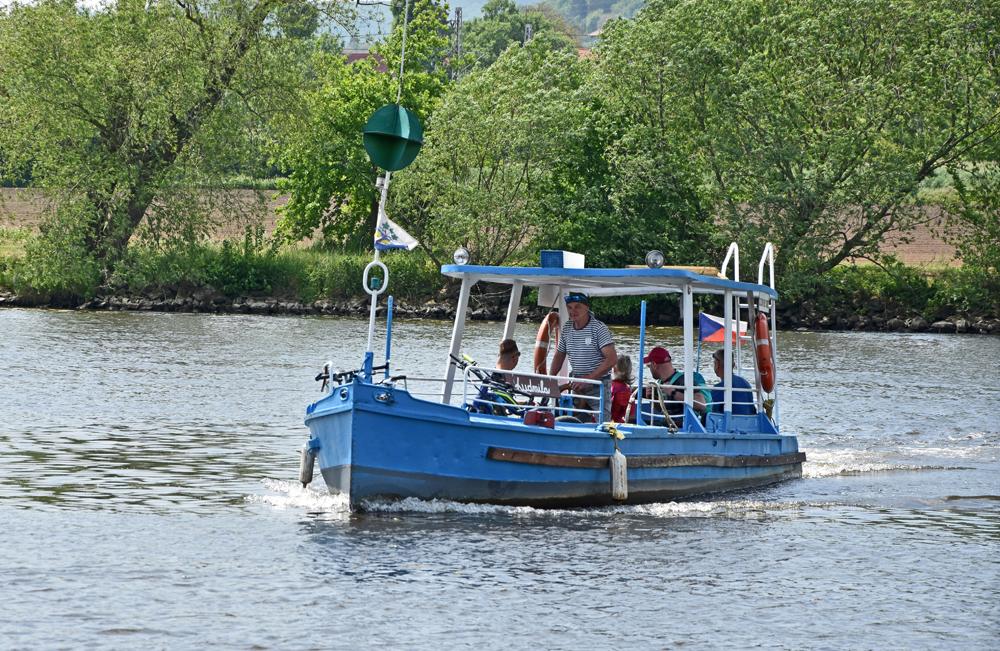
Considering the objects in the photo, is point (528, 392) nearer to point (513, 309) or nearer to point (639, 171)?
point (513, 309)

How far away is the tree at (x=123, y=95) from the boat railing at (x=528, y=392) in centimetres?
3721

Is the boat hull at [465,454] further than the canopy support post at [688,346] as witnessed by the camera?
No

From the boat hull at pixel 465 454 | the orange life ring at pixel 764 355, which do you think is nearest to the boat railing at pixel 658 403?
the boat hull at pixel 465 454

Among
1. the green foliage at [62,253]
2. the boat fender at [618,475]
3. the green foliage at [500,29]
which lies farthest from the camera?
the green foliage at [500,29]

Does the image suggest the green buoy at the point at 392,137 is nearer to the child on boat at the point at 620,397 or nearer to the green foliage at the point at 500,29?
the child on boat at the point at 620,397

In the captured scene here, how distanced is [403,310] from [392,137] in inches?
1721

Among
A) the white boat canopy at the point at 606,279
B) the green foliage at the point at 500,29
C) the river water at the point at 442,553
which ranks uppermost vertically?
the green foliage at the point at 500,29

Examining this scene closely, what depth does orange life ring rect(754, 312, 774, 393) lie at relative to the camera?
1933 cm

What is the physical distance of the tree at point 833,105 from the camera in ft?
176

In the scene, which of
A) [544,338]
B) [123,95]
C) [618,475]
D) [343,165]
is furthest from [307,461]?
[343,165]

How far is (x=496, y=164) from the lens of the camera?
192 feet

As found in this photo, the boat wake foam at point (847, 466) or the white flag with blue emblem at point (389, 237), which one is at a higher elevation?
the white flag with blue emblem at point (389, 237)

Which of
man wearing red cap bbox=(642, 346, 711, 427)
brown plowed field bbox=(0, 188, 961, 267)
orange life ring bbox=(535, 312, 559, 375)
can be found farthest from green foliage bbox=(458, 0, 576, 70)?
man wearing red cap bbox=(642, 346, 711, 427)

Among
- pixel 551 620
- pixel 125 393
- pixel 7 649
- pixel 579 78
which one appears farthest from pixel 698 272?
pixel 579 78
